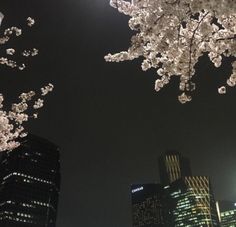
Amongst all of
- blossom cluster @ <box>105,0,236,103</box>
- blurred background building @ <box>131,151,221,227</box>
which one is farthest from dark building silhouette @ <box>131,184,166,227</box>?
blossom cluster @ <box>105,0,236,103</box>

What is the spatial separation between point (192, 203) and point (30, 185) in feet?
204

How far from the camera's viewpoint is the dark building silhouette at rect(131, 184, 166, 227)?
15512 centimetres

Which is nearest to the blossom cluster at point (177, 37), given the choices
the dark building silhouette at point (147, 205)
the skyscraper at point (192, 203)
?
the skyscraper at point (192, 203)

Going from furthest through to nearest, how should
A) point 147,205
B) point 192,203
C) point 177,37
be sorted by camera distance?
1. point 147,205
2. point 192,203
3. point 177,37

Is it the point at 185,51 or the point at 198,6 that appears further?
the point at 185,51

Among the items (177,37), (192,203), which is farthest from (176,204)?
(177,37)

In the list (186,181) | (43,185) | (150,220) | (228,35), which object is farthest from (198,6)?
(150,220)

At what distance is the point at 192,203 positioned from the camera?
137 m

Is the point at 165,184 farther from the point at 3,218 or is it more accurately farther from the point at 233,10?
the point at 233,10

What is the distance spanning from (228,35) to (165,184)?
160566 millimetres

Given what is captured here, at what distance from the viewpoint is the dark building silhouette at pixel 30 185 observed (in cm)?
10119

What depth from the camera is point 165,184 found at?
6452 inches

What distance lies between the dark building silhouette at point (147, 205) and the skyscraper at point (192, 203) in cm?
817

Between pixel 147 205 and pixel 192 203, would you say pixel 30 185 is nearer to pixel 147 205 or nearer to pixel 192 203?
pixel 192 203
